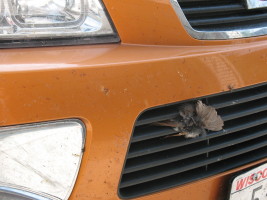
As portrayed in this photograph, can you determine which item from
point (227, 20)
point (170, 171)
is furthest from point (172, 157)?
point (227, 20)

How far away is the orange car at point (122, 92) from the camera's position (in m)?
1.24

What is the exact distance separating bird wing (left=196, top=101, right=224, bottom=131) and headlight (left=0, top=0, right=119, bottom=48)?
1.44ft

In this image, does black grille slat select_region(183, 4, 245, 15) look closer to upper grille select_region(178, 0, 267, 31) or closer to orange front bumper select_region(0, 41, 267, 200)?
upper grille select_region(178, 0, 267, 31)

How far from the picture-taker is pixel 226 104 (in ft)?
5.28

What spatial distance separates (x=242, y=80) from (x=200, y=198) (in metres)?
0.56

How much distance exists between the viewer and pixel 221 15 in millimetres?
1670

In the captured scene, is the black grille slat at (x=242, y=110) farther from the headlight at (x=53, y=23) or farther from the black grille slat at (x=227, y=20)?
the headlight at (x=53, y=23)

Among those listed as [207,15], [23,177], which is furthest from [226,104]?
[23,177]

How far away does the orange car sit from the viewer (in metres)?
1.24

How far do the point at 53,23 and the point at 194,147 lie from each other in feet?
2.53

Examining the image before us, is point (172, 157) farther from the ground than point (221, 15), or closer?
closer

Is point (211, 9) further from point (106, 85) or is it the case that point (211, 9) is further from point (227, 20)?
point (106, 85)

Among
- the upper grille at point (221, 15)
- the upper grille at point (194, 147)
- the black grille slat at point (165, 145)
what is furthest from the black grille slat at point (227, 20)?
the black grille slat at point (165, 145)

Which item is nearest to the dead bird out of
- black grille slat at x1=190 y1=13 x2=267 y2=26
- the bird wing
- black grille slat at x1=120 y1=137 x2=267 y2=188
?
the bird wing
